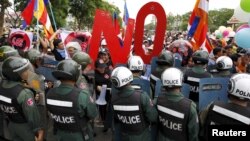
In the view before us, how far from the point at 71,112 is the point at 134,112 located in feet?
2.64

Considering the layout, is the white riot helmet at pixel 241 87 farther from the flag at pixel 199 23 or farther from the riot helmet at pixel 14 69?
the flag at pixel 199 23

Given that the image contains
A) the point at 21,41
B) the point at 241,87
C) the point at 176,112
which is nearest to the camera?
the point at 241,87

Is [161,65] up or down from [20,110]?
up

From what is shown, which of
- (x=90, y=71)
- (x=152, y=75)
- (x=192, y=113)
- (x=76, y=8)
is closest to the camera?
(x=192, y=113)

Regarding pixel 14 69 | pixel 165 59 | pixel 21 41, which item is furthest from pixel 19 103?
pixel 21 41

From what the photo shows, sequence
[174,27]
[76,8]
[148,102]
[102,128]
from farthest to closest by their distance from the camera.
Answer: [174,27]
[76,8]
[102,128]
[148,102]

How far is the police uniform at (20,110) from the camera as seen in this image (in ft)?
13.9

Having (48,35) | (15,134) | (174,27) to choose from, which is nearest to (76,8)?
(48,35)

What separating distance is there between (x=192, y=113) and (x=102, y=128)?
12.9 feet

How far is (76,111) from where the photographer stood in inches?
165

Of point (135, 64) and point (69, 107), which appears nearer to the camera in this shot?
point (69, 107)

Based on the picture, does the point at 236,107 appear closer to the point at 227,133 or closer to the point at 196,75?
the point at 227,133

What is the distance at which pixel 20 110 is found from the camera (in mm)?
4277

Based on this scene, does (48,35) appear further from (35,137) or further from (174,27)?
(174,27)
